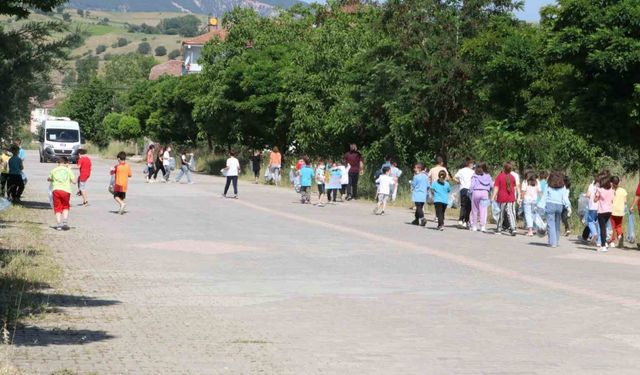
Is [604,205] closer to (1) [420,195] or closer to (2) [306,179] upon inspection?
→ (1) [420,195]

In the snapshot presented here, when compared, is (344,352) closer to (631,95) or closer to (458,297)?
(458,297)

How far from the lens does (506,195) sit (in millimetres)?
25578

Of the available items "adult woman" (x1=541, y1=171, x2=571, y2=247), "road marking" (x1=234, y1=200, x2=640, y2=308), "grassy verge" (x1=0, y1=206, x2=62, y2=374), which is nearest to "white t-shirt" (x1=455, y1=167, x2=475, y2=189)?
"road marking" (x1=234, y1=200, x2=640, y2=308)

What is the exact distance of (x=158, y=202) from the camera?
33.0 m

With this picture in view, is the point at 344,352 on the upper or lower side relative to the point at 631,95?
lower

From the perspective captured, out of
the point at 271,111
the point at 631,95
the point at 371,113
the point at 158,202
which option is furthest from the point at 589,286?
the point at 271,111

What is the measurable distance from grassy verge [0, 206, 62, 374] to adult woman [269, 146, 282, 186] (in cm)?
2291

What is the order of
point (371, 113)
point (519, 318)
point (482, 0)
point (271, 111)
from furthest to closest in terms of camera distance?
1. point (271, 111)
2. point (371, 113)
3. point (482, 0)
4. point (519, 318)

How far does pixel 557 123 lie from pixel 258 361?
2158 centimetres

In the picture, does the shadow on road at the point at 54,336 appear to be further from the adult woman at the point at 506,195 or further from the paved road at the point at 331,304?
the adult woman at the point at 506,195

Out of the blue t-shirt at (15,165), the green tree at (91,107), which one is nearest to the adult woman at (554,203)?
the blue t-shirt at (15,165)

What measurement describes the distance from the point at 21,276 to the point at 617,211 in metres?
12.1

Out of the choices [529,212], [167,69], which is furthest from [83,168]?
[167,69]

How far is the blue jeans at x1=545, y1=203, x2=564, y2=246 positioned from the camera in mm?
22484
